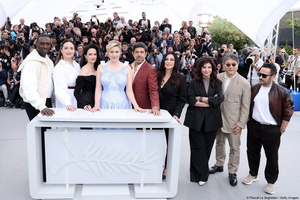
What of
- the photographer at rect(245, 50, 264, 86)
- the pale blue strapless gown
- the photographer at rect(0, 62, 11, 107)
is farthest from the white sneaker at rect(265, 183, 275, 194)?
the photographer at rect(0, 62, 11, 107)

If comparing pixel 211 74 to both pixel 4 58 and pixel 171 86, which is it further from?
pixel 4 58

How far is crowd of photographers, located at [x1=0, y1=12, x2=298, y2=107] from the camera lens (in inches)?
299

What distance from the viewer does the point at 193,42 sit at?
9617 millimetres

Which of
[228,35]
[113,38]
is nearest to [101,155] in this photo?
[113,38]

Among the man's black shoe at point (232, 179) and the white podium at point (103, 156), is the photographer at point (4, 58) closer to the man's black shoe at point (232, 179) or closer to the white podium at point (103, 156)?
the white podium at point (103, 156)

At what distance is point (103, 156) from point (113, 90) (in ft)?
2.39

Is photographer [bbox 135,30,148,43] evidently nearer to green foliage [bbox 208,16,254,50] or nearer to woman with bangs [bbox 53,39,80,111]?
woman with bangs [bbox 53,39,80,111]

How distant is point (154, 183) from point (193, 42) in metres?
7.68

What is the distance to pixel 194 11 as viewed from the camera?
63.1 feet

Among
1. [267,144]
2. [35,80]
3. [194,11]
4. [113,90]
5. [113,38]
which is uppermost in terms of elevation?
[194,11]

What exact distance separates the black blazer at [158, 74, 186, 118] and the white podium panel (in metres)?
0.51

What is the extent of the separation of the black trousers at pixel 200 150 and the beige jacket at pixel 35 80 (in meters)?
1.70

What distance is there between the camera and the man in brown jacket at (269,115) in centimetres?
267

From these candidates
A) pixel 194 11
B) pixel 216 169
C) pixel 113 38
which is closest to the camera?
pixel 216 169
